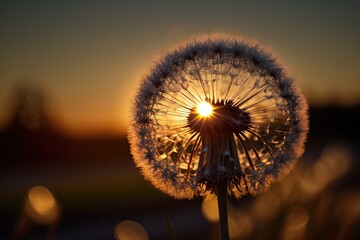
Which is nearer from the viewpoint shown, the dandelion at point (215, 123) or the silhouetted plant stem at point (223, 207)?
the silhouetted plant stem at point (223, 207)

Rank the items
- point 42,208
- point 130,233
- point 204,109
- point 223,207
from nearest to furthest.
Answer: point 42,208 → point 130,233 → point 223,207 → point 204,109

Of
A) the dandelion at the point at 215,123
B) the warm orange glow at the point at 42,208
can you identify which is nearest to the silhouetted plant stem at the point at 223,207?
the dandelion at the point at 215,123

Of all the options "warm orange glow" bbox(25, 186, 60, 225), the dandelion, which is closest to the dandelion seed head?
the dandelion

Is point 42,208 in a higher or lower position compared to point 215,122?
lower

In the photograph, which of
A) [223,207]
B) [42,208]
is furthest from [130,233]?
[42,208]

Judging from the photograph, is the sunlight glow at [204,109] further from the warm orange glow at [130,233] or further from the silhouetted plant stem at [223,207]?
the warm orange glow at [130,233]

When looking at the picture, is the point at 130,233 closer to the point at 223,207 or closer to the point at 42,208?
the point at 223,207

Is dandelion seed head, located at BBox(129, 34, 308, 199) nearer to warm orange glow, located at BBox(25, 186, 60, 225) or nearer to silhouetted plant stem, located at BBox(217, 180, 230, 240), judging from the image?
silhouetted plant stem, located at BBox(217, 180, 230, 240)
